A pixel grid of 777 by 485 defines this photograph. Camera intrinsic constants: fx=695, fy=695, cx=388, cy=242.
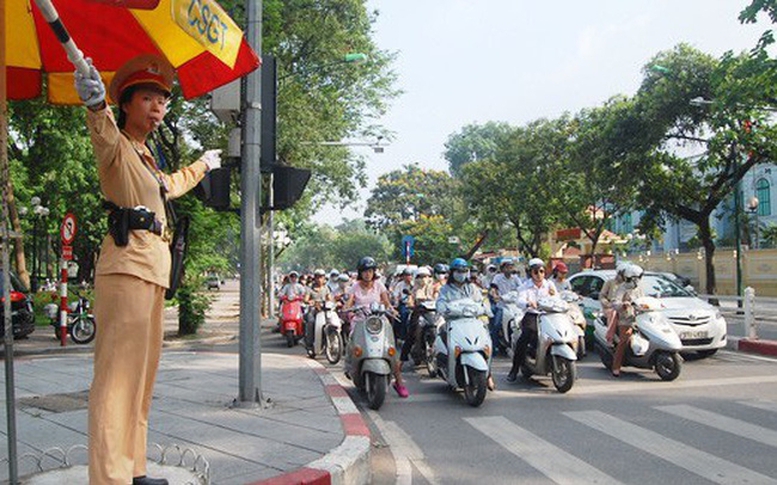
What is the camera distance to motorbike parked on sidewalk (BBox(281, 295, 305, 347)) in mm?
15242

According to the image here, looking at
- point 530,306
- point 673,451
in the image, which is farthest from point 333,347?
point 673,451

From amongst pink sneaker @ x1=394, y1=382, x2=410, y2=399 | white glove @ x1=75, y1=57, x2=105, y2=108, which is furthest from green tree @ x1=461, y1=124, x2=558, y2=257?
white glove @ x1=75, y1=57, x2=105, y2=108

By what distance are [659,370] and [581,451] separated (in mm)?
4037

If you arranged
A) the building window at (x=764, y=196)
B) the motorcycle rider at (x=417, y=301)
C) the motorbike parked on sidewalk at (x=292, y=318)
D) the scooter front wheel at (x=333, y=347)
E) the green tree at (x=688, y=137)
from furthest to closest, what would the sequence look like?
1. the building window at (x=764, y=196)
2. the green tree at (x=688, y=137)
3. the motorbike parked on sidewalk at (x=292, y=318)
4. the scooter front wheel at (x=333, y=347)
5. the motorcycle rider at (x=417, y=301)

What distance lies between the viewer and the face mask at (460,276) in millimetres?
8812

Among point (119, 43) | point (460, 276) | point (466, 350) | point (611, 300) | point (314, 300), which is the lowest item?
point (466, 350)

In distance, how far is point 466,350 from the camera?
7637 millimetres

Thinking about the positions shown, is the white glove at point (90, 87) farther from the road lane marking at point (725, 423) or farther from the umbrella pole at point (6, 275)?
the road lane marking at point (725, 423)

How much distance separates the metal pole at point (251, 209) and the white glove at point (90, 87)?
3746 millimetres

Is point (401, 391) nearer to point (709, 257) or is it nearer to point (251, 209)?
point (251, 209)

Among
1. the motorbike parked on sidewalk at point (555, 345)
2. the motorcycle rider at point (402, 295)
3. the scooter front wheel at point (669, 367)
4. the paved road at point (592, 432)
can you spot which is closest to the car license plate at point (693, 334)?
the paved road at point (592, 432)

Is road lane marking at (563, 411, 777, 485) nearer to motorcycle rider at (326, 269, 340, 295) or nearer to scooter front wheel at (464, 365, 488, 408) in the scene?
scooter front wheel at (464, 365, 488, 408)

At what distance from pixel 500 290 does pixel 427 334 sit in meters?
2.69

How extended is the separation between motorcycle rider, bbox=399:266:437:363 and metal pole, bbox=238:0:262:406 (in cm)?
422
